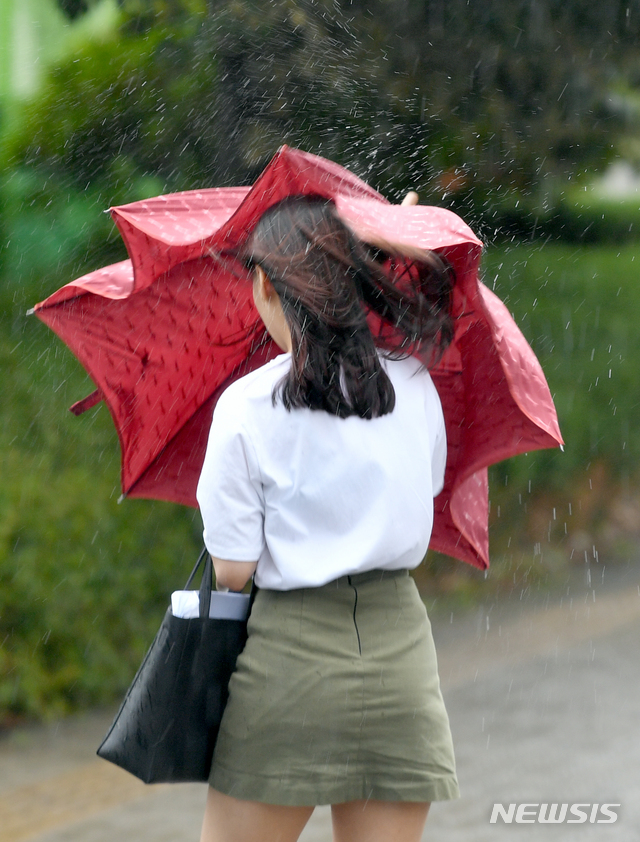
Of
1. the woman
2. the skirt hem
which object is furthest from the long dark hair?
the skirt hem

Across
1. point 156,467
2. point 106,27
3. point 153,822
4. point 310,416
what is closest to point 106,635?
point 153,822

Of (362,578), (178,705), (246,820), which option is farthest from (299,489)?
(246,820)

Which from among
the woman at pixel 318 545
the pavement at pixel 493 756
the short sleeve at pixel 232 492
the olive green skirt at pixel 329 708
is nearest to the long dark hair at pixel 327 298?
the woman at pixel 318 545

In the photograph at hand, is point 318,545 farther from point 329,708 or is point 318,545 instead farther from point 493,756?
point 493,756

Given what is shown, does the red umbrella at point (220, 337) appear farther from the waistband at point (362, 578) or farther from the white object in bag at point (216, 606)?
the white object in bag at point (216, 606)

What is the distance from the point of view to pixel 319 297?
1.73 m

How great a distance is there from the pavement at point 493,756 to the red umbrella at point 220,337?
5.64 feet

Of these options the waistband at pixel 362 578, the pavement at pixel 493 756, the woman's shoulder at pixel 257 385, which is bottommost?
the pavement at pixel 493 756

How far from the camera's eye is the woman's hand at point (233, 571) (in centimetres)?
175

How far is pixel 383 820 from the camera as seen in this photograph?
1.82m

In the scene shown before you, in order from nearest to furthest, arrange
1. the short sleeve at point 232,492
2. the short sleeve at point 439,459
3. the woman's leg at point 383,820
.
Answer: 1. the short sleeve at point 232,492
2. the woman's leg at point 383,820
3. the short sleeve at point 439,459

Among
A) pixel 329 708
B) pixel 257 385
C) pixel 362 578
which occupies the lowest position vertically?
pixel 329 708

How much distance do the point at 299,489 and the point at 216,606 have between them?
29 cm

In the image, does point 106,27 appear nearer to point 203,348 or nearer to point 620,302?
point 203,348
